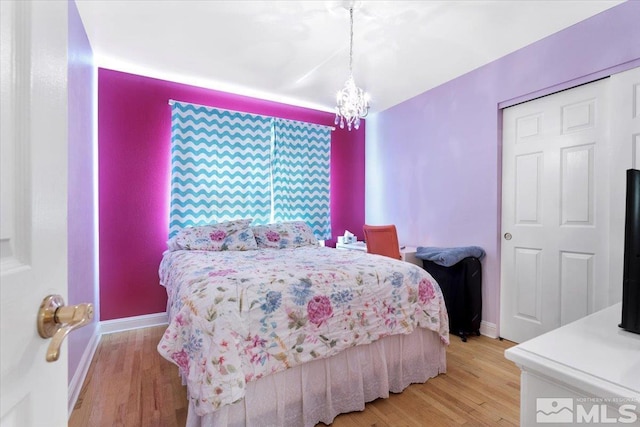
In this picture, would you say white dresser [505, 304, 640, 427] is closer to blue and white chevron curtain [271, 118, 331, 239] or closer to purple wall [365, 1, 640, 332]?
purple wall [365, 1, 640, 332]

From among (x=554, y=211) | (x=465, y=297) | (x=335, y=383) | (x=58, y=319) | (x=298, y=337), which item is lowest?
(x=335, y=383)

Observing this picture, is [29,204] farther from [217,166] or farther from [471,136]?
[471,136]

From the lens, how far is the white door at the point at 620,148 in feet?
6.29

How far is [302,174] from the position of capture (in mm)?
3885

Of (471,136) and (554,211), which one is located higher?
(471,136)

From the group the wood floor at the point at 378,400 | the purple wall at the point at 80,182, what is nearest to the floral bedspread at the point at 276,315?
the wood floor at the point at 378,400

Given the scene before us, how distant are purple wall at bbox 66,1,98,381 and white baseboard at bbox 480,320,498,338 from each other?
3.22m

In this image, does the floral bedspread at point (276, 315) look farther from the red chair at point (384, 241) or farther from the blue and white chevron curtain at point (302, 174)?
the blue and white chevron curtain at point (302, 174)

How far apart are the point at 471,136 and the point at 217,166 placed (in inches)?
107

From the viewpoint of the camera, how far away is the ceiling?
A: 6.79 ft

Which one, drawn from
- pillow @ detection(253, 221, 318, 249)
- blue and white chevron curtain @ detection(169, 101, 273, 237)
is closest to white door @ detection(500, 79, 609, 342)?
pillow @ detection(253, 221, 318, 249)

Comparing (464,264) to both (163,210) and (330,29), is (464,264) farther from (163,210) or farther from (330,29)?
(163,210)

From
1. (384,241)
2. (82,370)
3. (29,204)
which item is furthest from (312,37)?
(82,370)

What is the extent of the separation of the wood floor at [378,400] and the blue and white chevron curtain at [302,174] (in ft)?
6.91
